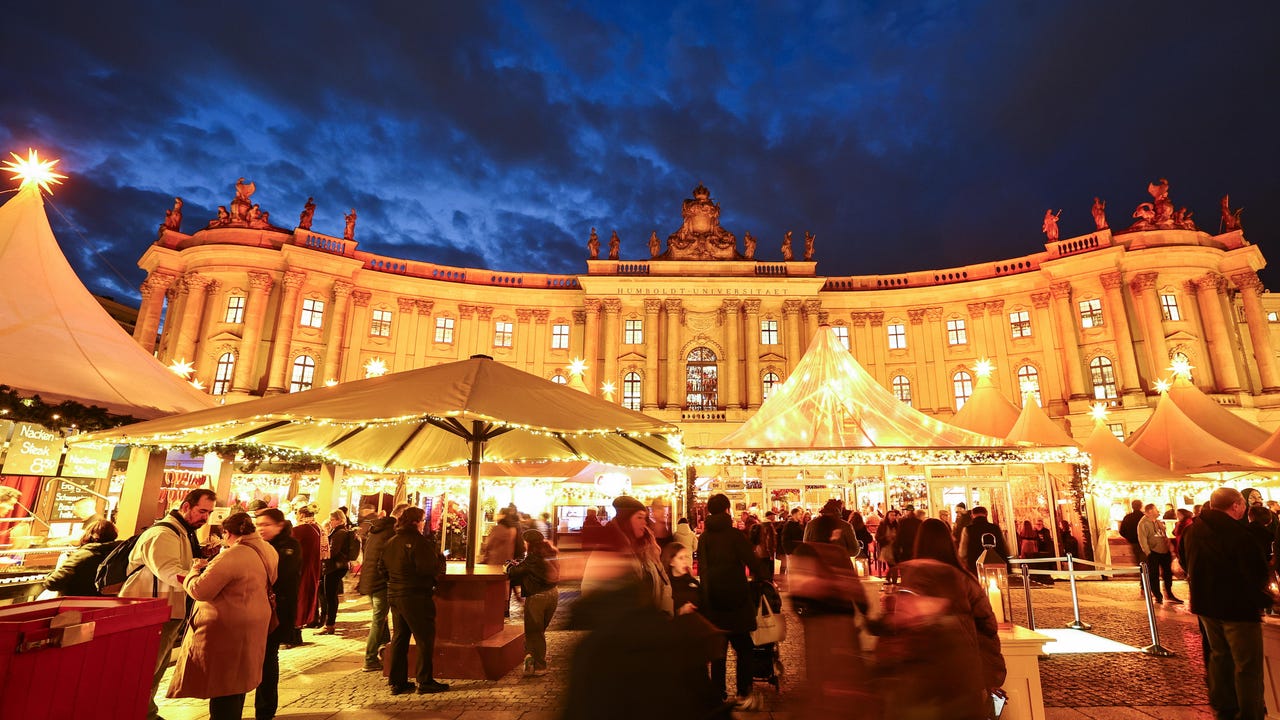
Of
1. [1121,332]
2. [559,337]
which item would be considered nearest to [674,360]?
[559,337]

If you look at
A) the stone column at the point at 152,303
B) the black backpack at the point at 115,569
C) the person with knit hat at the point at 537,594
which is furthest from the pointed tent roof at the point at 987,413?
the stone column at the point at 152,303

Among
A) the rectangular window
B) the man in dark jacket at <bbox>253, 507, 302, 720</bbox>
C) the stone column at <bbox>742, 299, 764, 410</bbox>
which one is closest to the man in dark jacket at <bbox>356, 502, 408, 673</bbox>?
the man in dark jacket at <bbox>253, 507, 302, 720</bbox>

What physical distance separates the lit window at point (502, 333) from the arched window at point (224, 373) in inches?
513

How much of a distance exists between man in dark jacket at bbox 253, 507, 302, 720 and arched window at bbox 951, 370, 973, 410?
34.7 meters

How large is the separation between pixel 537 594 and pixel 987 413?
1913cm

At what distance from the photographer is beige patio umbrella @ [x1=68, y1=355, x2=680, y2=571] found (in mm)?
5574

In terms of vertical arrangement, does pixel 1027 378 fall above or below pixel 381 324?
below

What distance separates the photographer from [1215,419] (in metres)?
19.7

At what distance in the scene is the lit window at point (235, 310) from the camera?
32.5 m

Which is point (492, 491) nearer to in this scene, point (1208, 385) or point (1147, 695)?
point (1147, 695)

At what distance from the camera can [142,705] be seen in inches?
168

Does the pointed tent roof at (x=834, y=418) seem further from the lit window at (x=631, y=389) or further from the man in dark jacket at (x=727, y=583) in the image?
the lit window at (x=631, y=389)

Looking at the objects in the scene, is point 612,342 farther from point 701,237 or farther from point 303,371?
point 303,371

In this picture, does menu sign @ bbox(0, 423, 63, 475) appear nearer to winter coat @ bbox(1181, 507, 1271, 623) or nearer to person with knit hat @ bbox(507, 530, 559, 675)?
person with knit hat @ bbox(507, 530, 559, 675)
